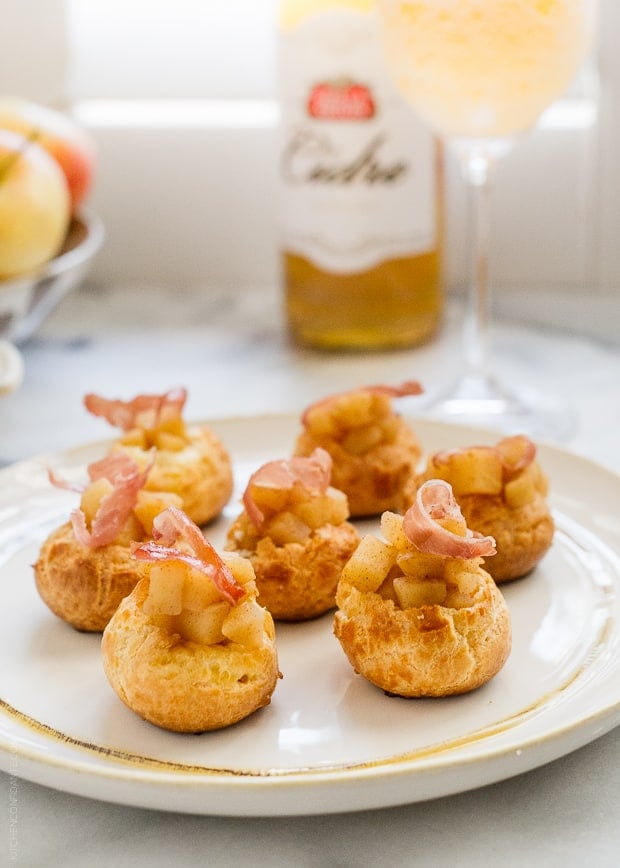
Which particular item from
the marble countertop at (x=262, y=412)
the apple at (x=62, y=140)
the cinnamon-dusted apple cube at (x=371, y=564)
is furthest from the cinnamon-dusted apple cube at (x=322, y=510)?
the apple at (x=62, y=140)

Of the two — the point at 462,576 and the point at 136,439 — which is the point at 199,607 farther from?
the point at 136,439

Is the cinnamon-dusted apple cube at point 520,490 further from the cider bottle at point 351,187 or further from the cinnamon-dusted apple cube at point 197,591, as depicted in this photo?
the cider bottle at point 351,187

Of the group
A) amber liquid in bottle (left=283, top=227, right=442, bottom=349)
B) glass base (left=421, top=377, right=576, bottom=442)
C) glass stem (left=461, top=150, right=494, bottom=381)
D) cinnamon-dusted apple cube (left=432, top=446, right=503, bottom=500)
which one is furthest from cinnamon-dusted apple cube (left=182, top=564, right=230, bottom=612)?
amber liquid in bottle (left=283, top=227, right=442, bottom=349)

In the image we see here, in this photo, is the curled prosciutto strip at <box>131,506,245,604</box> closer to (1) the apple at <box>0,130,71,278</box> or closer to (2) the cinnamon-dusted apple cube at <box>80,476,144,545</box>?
(2) the cinnamon-dusted apple cube at <box>80,476,144,545</box>

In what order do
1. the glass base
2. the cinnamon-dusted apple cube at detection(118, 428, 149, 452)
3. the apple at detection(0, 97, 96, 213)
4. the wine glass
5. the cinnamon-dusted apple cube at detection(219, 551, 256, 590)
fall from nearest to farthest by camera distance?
the cinnamon-dusted apple cube at detection(219, 551, 256, 590), the cinnamon-dusted apple cube at detection(118, 428, 149, 452), the wine glass, the glass base, the apple at detection(0, 97, 96, 213)

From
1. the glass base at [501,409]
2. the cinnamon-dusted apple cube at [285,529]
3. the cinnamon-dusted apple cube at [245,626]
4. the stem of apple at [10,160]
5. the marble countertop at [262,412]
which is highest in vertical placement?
the stem of apple at [10,160]

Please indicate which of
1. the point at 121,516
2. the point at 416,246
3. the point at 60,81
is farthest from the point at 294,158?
the point at 121,516

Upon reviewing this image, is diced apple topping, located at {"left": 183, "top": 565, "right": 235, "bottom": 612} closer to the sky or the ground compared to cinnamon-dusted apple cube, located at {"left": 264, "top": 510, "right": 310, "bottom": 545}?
closer to the sky
